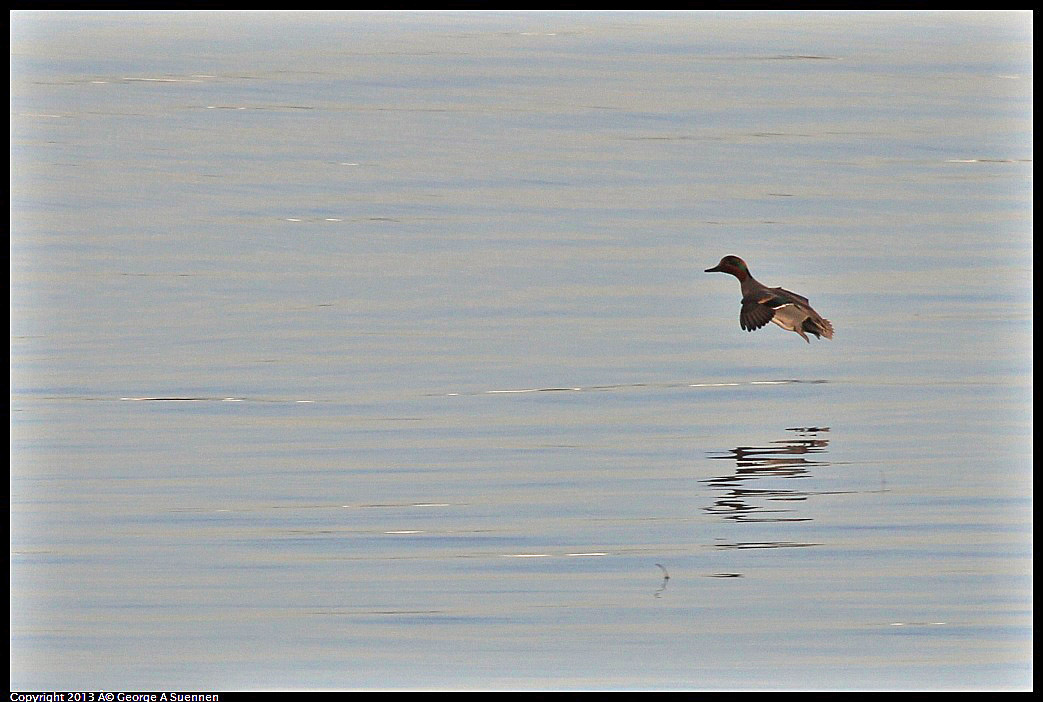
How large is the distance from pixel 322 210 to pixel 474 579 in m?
5.89

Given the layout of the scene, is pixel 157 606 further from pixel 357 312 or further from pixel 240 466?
pixel 357 312

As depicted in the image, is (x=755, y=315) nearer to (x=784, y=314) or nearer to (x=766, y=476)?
(x=784, y=314)

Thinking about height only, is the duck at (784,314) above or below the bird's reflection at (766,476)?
above

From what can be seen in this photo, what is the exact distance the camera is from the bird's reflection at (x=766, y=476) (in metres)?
8.71

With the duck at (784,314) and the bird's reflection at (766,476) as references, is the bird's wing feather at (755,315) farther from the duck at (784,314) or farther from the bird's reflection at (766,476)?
the bird's reflection at (766,476)

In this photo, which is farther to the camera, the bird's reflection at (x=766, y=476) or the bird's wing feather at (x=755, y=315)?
the bird's wing feather at (x=755, y=315)

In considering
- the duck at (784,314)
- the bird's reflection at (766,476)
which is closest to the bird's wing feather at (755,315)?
the duck at (784,314)

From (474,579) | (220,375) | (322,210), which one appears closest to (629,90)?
(322,210)

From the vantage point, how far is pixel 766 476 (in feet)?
30.2

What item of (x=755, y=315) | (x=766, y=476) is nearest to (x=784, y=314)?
(x=755, y=315)

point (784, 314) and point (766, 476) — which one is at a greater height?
point (784, 314)

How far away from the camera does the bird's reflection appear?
871 centimetres

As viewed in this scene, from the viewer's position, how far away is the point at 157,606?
7.95 m

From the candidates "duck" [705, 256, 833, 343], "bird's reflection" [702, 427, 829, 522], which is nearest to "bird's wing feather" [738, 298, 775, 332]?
"duck" [705, 256, 833, 343]
